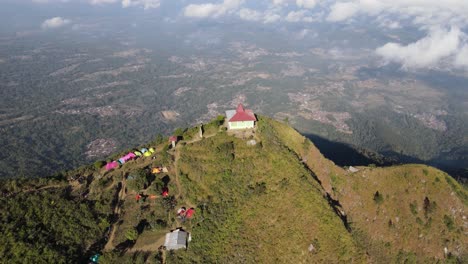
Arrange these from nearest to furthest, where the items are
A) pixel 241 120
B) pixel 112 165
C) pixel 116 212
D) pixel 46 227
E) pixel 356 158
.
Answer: pixel 46 227 → pixel 116 212 → pixel 112 165 → pixel 241 120 → pixel 356 158

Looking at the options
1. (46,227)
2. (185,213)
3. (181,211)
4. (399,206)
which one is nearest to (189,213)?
(185,213)

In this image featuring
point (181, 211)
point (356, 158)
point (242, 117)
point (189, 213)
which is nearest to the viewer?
point (189, 213)

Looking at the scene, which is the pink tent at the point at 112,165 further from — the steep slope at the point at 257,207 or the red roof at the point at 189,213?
the red roof at the point at 189,213

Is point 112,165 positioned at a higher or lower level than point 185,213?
higher

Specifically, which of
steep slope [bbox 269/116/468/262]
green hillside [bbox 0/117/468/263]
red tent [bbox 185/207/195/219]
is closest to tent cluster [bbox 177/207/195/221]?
red tent [bbox 185/207/195/219]

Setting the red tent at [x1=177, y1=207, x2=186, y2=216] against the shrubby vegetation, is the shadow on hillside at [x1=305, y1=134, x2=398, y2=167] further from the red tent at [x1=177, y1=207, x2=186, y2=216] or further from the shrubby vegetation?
the shrubby vegetation

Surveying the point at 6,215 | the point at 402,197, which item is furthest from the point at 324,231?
the point at 6,215

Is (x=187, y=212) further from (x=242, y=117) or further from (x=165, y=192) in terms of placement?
(x=242, y=117)
